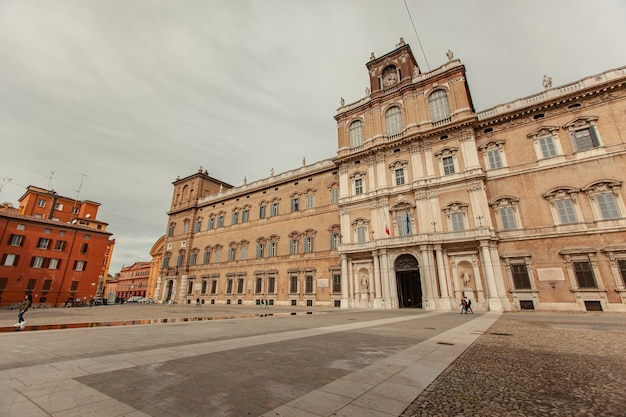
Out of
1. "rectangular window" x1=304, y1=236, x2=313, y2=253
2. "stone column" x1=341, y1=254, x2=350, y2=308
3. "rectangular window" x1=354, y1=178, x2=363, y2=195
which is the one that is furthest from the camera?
"rectangular window" x1=304, y1=236, x2=313, y2=253

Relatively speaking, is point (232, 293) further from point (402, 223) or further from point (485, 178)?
point (485, 178)

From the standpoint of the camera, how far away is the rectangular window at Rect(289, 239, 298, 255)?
32406 millimetres

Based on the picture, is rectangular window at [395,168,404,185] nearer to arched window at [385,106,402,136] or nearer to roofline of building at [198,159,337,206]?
arched window at [385,106,402,136]

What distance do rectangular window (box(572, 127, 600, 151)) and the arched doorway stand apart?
48.5ft

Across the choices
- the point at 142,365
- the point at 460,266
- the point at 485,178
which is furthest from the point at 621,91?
the point at 142,365

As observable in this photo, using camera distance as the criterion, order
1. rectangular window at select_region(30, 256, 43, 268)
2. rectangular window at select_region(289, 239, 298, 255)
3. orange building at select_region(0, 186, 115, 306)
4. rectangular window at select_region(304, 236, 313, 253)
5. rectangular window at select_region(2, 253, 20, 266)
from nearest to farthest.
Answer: rectangular window at select_region(2, 253, 20, 266)
orange building at select_region(0, 186, 115, 306)
rectangular window at select_region(304, 236, 313, 253)
rectangular window at select_region(30, 256, 43, 268)
rectangular window at select_region(289, 239, 298, 255)

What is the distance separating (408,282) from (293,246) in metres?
13.3

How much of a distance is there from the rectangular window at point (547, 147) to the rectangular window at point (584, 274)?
827cm

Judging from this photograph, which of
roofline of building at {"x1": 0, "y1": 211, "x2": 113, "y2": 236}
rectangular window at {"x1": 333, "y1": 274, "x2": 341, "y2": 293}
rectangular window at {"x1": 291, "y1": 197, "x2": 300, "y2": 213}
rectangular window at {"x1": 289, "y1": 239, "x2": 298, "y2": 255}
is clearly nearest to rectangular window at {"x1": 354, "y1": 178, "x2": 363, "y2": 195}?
rectangular window at {"x1": 291, "y1": 197, "x2": 300, "y2": 213}

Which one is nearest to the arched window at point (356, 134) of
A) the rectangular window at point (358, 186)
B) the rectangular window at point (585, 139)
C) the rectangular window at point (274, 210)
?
the rectangular window at point (358, 186)

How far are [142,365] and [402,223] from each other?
23.4 meters

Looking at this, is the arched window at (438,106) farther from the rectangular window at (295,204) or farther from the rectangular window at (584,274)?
the rectangular window at (295,204)

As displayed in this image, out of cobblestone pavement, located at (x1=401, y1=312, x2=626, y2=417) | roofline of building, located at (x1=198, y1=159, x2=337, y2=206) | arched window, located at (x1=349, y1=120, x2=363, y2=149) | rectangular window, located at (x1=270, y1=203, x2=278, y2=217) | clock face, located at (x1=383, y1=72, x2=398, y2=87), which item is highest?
clock face, located at (x1=383, y1=72, x2=398, y2=87)

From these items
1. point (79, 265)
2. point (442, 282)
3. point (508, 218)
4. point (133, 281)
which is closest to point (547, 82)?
point (508, 218)
